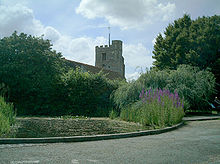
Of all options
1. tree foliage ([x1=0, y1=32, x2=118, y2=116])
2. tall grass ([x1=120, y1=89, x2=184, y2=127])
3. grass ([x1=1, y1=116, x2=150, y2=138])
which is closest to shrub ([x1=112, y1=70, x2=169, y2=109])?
tree foliage ([x1=0, y1=32, x2=118, y2=116])

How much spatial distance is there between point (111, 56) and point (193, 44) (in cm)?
4030

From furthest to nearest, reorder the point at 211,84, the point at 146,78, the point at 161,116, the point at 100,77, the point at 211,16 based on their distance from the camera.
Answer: the point at 211,16 → the point at 100,77 → the point at 211,84 → the point at 146,78 → the point at 161,116

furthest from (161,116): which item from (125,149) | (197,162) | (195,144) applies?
(197,162)

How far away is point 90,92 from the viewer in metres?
17.0

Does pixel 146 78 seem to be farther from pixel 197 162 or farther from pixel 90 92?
pixel 197 162

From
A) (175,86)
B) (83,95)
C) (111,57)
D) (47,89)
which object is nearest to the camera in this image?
(175,86)

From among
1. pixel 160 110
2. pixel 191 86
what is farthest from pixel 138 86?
pixel 160 110

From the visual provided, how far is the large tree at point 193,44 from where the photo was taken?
74.7 ft

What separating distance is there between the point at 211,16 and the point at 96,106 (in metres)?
18.2

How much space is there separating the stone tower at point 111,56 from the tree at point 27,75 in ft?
142

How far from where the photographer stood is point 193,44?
23484 millimetres

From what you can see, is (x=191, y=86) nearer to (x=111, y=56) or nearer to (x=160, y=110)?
(x=160, y=110)

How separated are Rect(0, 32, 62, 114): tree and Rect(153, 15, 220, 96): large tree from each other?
45.4 feet

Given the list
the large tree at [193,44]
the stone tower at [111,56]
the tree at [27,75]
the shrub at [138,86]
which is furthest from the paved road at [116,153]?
the stone tower at [111,56]
